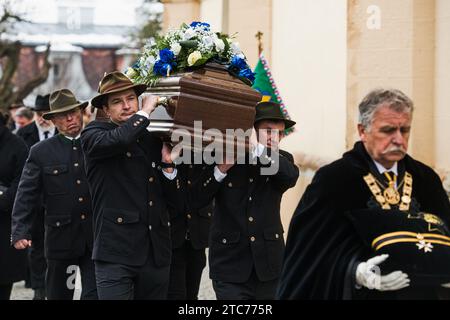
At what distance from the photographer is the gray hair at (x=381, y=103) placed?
5.34 metres

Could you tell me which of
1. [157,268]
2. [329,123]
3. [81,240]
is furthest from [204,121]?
[329,123]

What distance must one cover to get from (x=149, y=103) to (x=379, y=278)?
9.01ft

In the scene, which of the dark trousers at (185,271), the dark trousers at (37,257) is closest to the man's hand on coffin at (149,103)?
the dark trousers at (185,271)

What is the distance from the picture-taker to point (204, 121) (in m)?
7.32

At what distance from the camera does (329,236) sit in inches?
207

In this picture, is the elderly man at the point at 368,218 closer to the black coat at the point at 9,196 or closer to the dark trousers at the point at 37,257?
the black coat at the point at 9,196

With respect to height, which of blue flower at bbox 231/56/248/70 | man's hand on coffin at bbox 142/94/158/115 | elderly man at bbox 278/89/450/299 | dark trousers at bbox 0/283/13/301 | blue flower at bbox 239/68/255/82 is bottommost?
dark trousers at bbox 0/283/13/301

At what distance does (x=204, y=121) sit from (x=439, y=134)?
14.6 feet

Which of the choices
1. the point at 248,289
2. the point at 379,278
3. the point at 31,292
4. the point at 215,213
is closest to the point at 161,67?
the point at 215,213

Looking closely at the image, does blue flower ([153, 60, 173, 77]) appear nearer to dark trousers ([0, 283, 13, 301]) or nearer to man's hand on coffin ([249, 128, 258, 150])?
man's hand on coffin ([249, 128, 258, 150])

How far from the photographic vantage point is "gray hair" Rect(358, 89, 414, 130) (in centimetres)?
534

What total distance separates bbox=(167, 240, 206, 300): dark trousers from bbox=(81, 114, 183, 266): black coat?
46.5 inches

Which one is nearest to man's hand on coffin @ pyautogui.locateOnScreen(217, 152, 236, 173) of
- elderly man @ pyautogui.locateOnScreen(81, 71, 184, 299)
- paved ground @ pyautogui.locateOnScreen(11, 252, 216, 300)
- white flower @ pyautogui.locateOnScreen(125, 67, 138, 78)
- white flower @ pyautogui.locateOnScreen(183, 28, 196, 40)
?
elderly man @ pyautogui.locateOnScreen(81, 71, 184, 299)

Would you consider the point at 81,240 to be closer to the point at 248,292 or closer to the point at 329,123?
the point at 248,292
